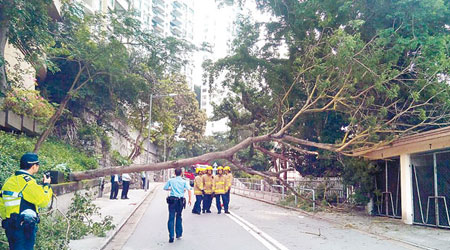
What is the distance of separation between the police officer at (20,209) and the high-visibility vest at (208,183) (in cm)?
1059

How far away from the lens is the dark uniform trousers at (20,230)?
16.0ft

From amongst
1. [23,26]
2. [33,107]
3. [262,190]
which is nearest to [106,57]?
[33,107]

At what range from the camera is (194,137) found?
5316 centimetres

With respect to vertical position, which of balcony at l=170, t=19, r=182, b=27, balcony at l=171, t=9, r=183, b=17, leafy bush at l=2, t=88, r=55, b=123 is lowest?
leafy bush at l=2, t=88, r=55, b=123

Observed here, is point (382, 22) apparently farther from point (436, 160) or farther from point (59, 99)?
point (59, 99)

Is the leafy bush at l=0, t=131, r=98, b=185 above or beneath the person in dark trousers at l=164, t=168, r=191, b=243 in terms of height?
above

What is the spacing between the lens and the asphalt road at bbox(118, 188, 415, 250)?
8.79 m

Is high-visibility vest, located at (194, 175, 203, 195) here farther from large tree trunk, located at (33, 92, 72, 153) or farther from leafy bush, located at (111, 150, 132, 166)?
leafy bush, located at (111, 150, 132, 166)

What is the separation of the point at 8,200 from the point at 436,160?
40.2 ft

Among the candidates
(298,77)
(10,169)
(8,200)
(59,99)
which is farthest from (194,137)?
(8,200)

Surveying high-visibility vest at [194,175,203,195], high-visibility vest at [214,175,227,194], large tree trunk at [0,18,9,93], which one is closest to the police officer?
large tree trunk at [0,18,9,93]

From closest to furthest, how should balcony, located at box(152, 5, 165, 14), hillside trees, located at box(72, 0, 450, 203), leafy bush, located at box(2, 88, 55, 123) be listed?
hillside trees, located at box(72, 0, 450, 203) → leafy bush, located at box(2, 88, 55, 123) → balcony, located at box(152, 5, 165, 14)

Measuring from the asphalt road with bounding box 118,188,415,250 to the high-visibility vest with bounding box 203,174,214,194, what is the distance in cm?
181

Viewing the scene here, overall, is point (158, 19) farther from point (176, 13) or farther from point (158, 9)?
point (176, 13)
